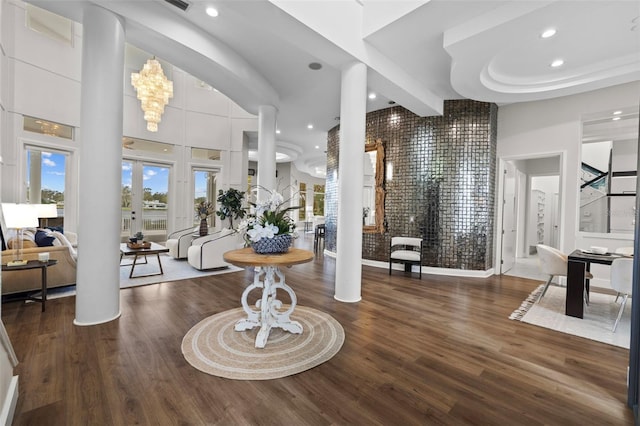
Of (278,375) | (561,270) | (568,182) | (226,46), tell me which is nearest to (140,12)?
(226,46)

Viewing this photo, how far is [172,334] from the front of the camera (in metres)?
2.75

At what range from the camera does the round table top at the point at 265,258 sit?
2.35 meters

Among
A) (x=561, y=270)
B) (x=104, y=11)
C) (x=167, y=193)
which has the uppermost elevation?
(x=104, y=11)

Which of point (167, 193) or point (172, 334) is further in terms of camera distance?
point (167, 193)

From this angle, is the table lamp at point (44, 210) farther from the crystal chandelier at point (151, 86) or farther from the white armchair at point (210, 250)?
the crystal chandelier at point (151, 86)

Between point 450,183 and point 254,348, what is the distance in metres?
4.79

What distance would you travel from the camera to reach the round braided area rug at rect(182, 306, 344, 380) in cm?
219

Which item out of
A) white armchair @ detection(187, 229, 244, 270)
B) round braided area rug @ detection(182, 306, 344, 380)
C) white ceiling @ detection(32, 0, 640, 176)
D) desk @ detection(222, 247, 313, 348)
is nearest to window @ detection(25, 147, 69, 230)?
white armchair @ detection(187, 229, 244, 270)

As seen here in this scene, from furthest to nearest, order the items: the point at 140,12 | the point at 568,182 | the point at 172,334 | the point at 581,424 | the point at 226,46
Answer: the point at 568,182
the point at 226,46
the point at 140,12
the point at 172,334
the point at 581,424

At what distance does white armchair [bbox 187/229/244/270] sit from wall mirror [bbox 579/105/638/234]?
21.9ft

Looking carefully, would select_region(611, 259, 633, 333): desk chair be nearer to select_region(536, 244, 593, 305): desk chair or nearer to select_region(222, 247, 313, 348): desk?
select_region(536, 244, 593, 305): desk chair

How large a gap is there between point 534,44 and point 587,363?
379cm

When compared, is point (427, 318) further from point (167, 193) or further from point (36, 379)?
point (167, 193)

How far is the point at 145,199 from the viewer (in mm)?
7996
